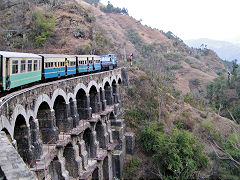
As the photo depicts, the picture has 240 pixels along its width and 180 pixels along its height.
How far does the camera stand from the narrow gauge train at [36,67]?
37.6 ft

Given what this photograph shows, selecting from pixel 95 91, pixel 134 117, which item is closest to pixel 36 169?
pixel 95 91

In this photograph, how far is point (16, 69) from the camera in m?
12.4

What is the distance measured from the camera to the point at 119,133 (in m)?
24.6

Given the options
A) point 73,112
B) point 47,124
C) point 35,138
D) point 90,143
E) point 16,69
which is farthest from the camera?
point 90,143

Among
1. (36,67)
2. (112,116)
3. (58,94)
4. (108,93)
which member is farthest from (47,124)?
(108,93)

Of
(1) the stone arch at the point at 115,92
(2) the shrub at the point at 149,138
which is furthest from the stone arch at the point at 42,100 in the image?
(1) the stone arch at the point at 115,92

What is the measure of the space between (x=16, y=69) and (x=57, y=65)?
21.2 ft

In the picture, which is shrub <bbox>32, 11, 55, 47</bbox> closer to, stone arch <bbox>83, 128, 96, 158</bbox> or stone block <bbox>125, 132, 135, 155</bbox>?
stone block <bbox>125, 132, 135, 155</bbox>

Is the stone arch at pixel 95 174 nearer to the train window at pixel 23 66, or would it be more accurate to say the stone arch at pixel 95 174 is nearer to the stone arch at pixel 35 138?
the stone arch at pixel 35 138

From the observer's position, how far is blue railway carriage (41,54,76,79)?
17013 millimetres

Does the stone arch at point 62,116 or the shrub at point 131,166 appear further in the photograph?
the shrub at point 131,166

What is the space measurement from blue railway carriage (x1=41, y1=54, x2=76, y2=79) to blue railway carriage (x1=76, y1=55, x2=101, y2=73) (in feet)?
3.65

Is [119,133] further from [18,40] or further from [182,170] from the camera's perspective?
[18,40]

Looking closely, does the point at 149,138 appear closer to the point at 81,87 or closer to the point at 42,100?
the point at 81,87
